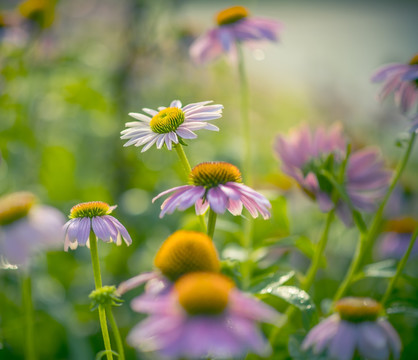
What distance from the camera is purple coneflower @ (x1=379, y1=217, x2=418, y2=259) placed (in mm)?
1133

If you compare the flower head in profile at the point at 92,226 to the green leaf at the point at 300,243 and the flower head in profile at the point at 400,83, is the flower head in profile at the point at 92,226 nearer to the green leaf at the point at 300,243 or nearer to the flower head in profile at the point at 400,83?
the green leaf at the point at 300,243

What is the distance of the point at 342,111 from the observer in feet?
6.51

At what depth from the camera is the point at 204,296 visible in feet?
1.20

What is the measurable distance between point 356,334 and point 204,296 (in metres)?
0.24

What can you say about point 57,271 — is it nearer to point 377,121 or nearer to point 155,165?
point 155,165

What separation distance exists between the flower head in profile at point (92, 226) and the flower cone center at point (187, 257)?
0.09 m

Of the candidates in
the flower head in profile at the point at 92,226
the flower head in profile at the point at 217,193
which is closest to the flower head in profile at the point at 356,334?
the flower head in profile at the point at 217,193

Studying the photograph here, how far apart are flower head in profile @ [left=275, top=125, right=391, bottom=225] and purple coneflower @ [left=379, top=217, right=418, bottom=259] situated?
12.6 inches

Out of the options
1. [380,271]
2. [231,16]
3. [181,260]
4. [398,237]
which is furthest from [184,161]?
[398,237]

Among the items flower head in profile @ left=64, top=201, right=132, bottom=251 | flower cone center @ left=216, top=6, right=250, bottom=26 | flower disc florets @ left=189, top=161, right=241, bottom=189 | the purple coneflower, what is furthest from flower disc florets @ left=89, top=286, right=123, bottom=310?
the purple coneflower

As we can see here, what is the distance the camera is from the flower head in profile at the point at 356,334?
497 millimetres

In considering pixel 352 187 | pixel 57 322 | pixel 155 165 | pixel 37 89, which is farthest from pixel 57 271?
pixel 352 187

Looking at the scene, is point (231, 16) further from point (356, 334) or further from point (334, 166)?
point (356, 334)

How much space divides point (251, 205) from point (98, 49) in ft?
7.16
